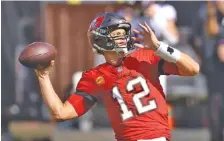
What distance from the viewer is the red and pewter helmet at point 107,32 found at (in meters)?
5.82

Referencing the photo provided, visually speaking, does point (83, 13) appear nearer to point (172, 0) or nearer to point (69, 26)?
point (69, 26)

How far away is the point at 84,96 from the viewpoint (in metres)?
6.09

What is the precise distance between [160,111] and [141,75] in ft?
0.93

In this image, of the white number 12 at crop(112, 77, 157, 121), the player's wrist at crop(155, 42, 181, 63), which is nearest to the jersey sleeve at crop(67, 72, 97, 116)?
the white number 12 at crop(112, 77, 157, 121)

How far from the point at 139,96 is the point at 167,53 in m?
0.39

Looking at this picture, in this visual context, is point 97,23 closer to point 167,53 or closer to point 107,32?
point 107,32

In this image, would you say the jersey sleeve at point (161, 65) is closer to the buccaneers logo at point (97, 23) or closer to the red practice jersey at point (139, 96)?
the red practice jersey at point (139, 96)

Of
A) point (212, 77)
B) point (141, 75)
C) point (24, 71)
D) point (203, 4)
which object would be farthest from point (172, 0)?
point (141, 75)

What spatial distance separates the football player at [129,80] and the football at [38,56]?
0.19ft

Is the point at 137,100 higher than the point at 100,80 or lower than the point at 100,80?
lower

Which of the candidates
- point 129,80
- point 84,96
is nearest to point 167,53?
point 129,80

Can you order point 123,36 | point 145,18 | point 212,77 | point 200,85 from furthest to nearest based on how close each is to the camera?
1. point 200,85
2. point 212,77
3. point 145,18
4. point 123,36

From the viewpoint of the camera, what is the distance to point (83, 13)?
42.1 feet

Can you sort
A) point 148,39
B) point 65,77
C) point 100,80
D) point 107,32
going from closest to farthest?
point 148,39
point 107,32
point 100,80
point 65,77
